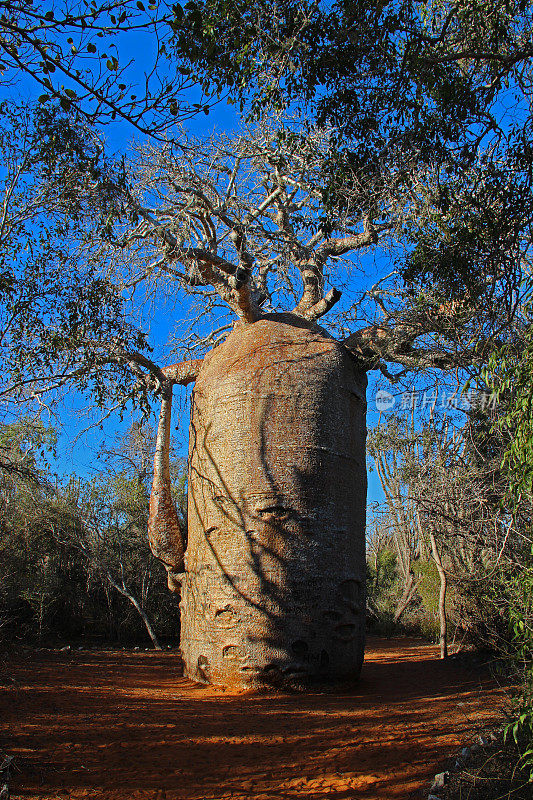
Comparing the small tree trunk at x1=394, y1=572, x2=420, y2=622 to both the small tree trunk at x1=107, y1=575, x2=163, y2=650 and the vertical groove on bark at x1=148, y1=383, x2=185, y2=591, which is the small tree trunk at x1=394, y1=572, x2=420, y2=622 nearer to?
the small tree trunk at x1=107, y1=575, x2=163, y2=650

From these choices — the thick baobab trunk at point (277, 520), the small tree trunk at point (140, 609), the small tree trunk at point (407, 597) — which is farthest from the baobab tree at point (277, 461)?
the small tree trunk at point (407, 597)

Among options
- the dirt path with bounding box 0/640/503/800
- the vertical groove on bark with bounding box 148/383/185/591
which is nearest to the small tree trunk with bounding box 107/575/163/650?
the vertical groove on bark with bounding box 148/383/185/591

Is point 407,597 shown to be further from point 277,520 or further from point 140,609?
point 277,520

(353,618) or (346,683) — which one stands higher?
(353,618)

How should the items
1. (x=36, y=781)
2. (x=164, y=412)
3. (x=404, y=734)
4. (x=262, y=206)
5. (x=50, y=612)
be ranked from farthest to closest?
1. (x=50, y=612)
2. (x=262, y=206)
3. (x=164, y=412)
4. (x=404, y=734)
5. (x=36, y=781)

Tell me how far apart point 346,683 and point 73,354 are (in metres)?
3.51

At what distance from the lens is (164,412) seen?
6.29 metres

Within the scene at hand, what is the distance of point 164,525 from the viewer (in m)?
5.83

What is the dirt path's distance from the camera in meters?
2.55

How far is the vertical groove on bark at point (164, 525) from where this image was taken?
18.9ft

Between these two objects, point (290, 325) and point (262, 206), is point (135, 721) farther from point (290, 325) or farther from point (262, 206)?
point (262, 206)

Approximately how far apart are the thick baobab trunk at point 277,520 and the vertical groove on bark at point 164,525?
41 centimetres

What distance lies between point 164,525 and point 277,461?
171cm

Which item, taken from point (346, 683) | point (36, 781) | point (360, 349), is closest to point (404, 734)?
point (346, 683)
